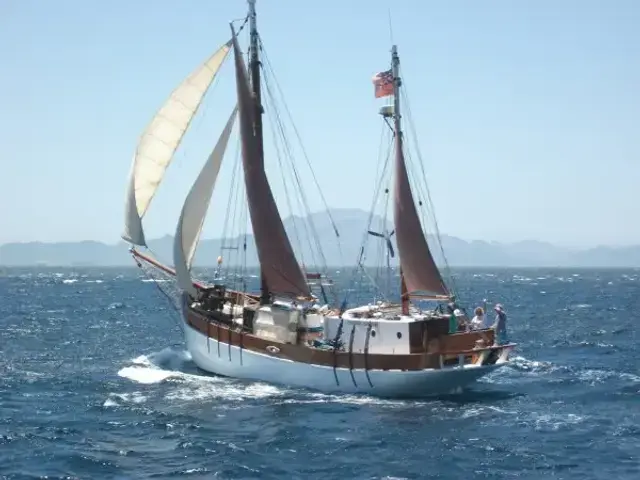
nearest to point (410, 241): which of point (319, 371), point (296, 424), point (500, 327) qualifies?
point (500, 327)

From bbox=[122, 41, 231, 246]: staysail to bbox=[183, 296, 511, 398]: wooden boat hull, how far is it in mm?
6418

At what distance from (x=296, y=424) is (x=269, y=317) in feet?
28.8

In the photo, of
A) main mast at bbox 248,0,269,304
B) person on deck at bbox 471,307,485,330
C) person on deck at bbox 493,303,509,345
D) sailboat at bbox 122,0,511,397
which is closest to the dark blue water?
sailboat at bbox 122,0,511,397

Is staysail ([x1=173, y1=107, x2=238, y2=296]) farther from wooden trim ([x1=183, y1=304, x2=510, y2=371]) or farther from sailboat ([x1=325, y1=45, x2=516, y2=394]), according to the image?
sailboat ([x1=325, y1=45, x2=516, y2=394])

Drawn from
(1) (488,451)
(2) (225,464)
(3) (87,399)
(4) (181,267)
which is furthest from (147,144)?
(1) (488,451)

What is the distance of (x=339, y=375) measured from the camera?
33.7 metres

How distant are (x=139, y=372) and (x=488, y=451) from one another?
66.7 feet

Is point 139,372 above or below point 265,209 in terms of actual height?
below

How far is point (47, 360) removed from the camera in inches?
1725

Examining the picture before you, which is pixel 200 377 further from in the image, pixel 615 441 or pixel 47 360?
pixel 615 441

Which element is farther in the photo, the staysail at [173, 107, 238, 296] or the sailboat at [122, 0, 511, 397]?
the staysail at [173, 107, 238, 296]

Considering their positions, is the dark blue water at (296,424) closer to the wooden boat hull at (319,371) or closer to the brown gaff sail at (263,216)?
the wooden boat hull at (319,371)

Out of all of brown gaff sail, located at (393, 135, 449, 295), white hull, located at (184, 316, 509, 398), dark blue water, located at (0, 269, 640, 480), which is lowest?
dark blue water, located at (0, 269, 640, 480)

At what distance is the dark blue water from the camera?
76.9 ft
